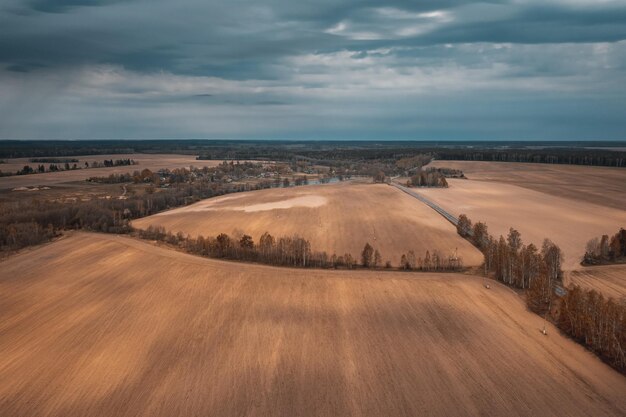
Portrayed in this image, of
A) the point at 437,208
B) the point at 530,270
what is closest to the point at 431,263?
the point at 530,270

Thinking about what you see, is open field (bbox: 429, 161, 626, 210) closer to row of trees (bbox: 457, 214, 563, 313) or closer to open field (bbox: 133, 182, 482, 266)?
open field (bbox: 133, 182, 482, 266)

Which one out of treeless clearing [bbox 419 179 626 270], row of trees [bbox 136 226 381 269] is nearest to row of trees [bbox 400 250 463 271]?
row of trees [bbox 136 226 381 269]

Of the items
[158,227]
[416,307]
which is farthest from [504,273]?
[158,227]

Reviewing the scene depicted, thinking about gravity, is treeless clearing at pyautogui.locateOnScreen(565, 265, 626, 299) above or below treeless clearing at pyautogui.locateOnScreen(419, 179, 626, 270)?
below

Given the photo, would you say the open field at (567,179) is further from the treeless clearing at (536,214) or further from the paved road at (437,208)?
the paved road at (437,208)

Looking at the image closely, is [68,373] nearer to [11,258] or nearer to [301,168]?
[11,258]
